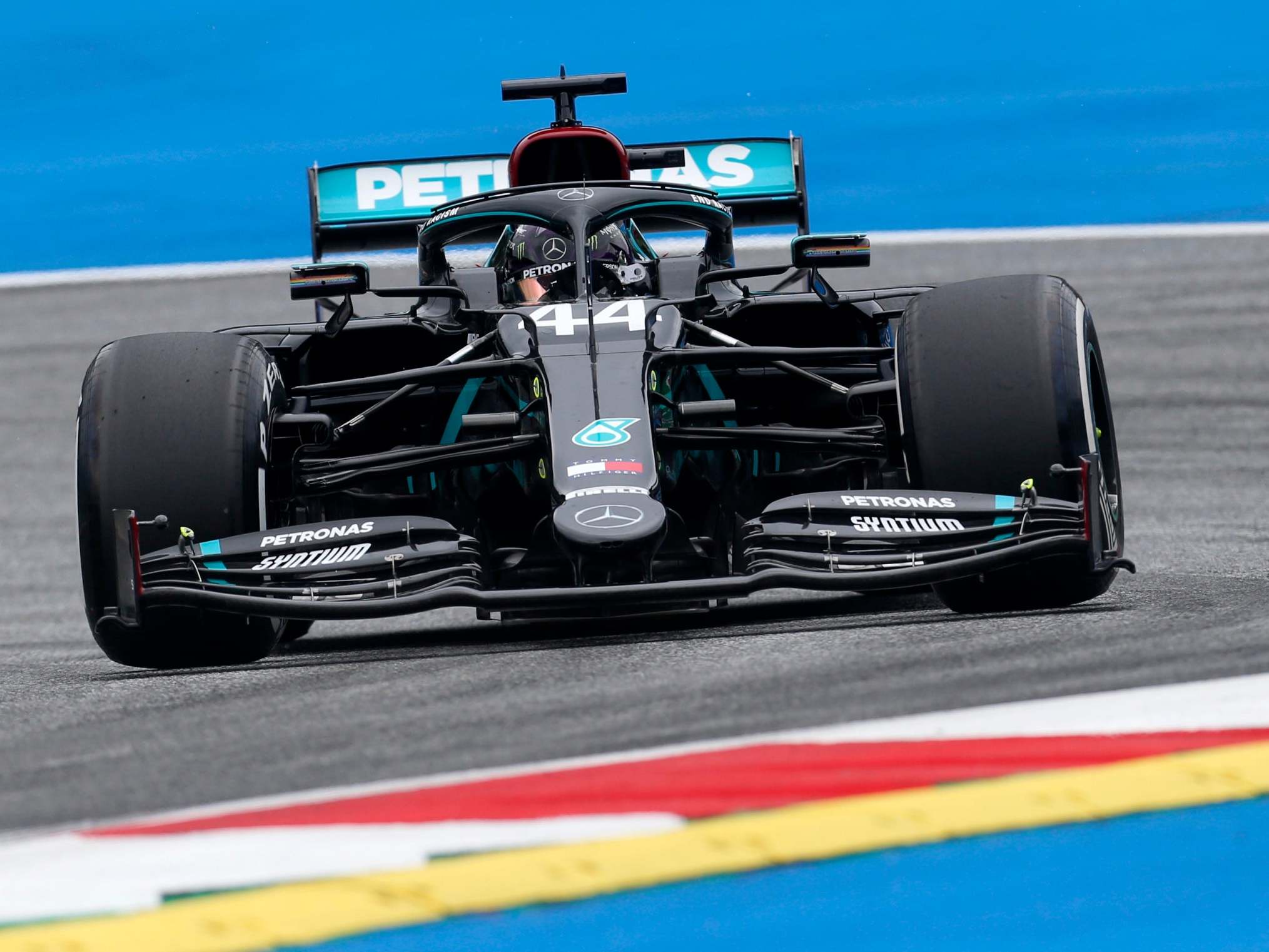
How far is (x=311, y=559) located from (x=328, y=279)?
128cm

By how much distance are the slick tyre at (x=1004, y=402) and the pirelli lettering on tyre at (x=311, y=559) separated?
1.59 metres

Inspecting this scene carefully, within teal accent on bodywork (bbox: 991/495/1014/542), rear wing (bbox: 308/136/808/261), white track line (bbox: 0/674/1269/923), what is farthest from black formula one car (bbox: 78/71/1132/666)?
rear wing (bbox: 308/136/808/261)

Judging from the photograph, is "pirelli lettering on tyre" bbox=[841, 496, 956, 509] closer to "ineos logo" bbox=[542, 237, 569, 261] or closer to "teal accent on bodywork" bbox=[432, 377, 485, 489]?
"teal accent on bodywork" bbox=[432, 377, 485, 489]

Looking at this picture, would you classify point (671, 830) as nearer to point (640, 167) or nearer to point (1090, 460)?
point (1090, 460)

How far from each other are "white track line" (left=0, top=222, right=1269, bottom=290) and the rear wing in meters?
5.12

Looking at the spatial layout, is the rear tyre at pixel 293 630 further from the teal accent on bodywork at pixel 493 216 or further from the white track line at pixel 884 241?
the white track line at pixel 884 241

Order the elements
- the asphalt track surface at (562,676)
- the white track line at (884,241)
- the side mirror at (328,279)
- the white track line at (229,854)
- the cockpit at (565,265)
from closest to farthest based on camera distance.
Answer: the white track line at (229,854)
the asphalt track surface at (562,676)
the side mirror at (328,279)
the cockpit at (565,265)
the white track line at (884,241)

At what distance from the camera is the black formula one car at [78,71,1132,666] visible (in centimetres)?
520

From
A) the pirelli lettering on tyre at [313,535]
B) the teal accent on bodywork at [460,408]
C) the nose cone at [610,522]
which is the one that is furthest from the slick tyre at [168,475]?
the nose cone at [610,522]

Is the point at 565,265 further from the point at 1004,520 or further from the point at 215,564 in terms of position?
the point at 1004,520

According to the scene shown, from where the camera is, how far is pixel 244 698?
15.1 ft

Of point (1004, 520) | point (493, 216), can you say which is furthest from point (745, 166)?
point (1004, 520)

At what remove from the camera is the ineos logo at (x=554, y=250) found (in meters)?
6.62

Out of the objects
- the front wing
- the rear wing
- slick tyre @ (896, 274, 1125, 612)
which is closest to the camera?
the front wing
